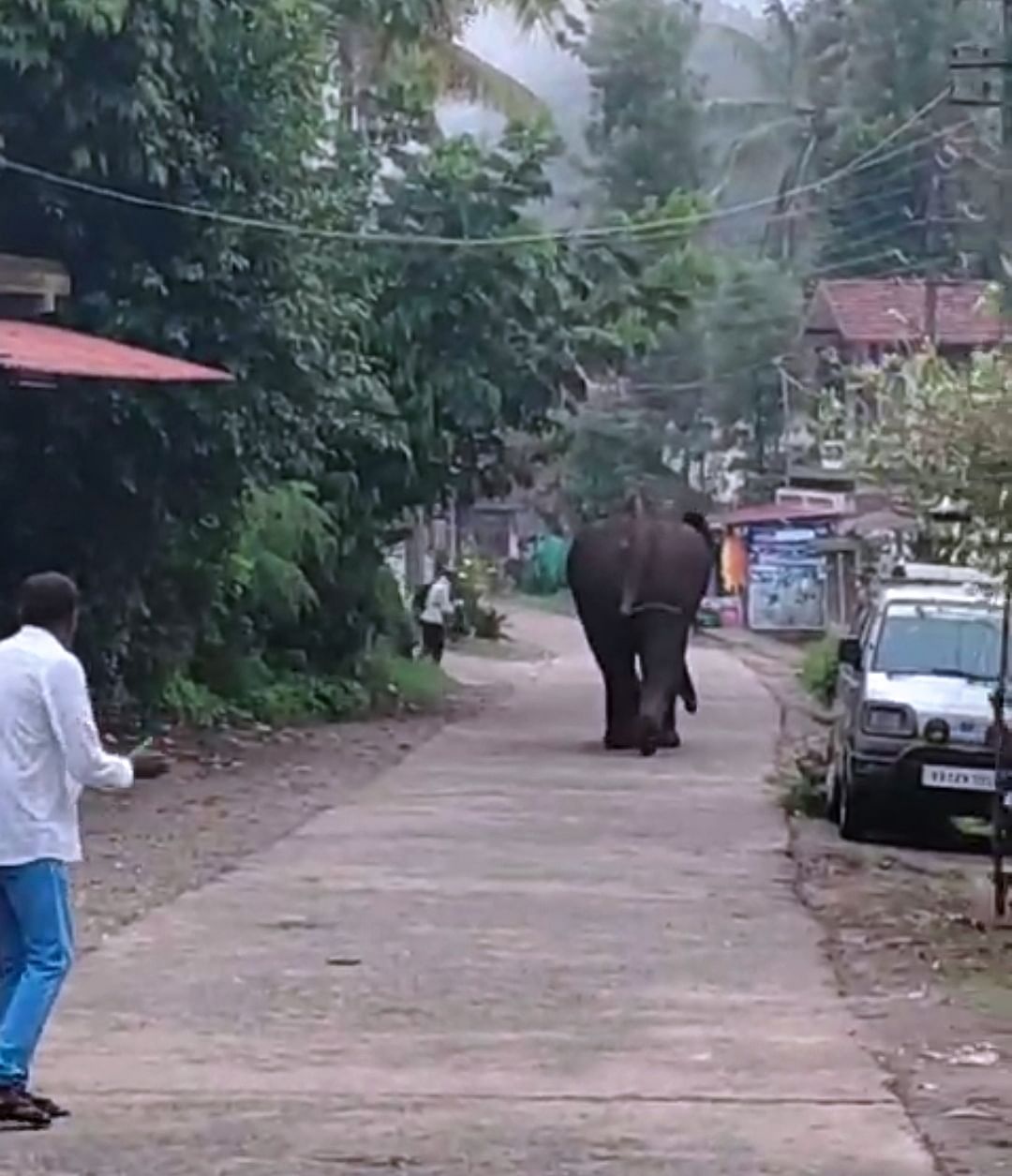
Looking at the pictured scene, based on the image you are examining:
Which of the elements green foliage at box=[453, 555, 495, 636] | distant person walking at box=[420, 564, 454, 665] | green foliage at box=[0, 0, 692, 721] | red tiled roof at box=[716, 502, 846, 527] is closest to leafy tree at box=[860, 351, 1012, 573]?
green foliage at box=[0, 0, 692, 721]

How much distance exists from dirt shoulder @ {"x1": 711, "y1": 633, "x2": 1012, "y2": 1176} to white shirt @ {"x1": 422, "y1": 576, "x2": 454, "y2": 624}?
19573mm

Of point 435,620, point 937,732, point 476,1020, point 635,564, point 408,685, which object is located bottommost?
point 408,685

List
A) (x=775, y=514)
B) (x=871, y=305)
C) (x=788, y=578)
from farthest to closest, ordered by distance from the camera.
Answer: (x=775, y=514)
(x=788, y=578)
(x=871, y=305)

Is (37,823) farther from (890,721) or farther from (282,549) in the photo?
(282,549)

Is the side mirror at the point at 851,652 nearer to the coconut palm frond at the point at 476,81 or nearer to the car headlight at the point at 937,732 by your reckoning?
the car headlight at the point at 937,732

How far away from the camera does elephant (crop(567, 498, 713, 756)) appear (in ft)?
88.1

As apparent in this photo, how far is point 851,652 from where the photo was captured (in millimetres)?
20766

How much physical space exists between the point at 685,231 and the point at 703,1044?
2139cm

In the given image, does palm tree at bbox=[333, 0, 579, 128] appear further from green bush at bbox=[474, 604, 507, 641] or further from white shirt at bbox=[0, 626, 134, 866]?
white shirt at bbox=[0, 626, 134, 866]

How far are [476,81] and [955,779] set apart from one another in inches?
810

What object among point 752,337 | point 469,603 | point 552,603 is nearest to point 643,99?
point 752,337

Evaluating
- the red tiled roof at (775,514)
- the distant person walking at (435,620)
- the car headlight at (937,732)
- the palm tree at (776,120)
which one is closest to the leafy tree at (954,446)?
the car headlight at (937,732)

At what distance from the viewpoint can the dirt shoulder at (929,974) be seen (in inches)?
392

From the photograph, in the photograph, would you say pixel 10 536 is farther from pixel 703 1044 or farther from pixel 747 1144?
pixel 747 1144
